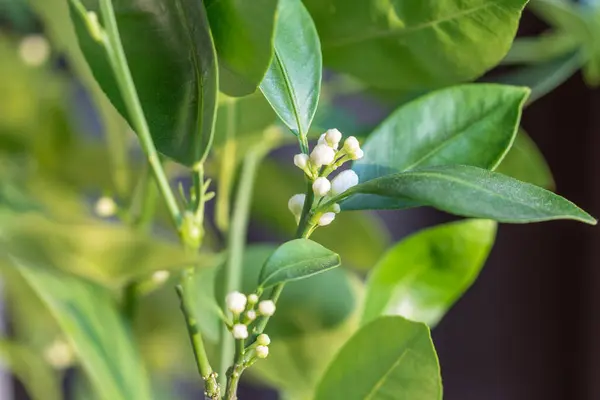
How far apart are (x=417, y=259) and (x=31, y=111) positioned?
377 millimetres

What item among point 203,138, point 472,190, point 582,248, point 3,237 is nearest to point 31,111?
point 3,237

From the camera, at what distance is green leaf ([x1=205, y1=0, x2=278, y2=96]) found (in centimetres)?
24

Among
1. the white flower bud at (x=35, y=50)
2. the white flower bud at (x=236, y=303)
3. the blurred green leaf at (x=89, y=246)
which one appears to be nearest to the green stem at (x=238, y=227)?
the blurred green leaf at (x=89, y=246)

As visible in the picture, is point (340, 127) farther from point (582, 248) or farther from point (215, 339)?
point (582, 248)

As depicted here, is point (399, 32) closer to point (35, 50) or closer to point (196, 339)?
point (196, 339)

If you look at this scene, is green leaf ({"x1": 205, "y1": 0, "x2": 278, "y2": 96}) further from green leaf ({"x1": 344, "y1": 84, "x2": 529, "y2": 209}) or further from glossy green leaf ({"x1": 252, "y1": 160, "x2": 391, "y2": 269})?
glossy green leaf ({"x1": 252, "y1": 160, "x2": 391, "y2": 269})

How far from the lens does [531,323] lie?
0.93m

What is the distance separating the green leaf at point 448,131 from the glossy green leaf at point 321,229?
285mm

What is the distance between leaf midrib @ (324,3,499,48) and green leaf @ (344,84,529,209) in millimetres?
31

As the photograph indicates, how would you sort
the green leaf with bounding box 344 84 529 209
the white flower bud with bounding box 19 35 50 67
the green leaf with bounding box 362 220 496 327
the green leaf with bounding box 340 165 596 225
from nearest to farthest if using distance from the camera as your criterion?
the green leaf with bounding box 340 165 596 225
the green leaf with bounding box 344 84 529 209
the green leaf with bounding box 362 220 496 327
the white flower bud with bounding box 19 35 50 67

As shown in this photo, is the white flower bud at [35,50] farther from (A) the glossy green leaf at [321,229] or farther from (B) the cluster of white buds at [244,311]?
(B) the cluster of white buds at [244,311]

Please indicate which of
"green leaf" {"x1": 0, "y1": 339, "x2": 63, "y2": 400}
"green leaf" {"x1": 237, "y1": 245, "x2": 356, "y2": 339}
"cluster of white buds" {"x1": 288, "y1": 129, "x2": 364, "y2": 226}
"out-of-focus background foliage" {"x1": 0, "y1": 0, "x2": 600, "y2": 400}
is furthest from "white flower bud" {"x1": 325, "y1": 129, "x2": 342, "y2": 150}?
"green leaf" {"x1": 0, "y1": 339, "x2": 63, "y2": 400}

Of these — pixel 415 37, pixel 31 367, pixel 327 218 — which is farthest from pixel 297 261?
pixel 31 367

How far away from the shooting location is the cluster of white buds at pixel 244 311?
0.26 metres
